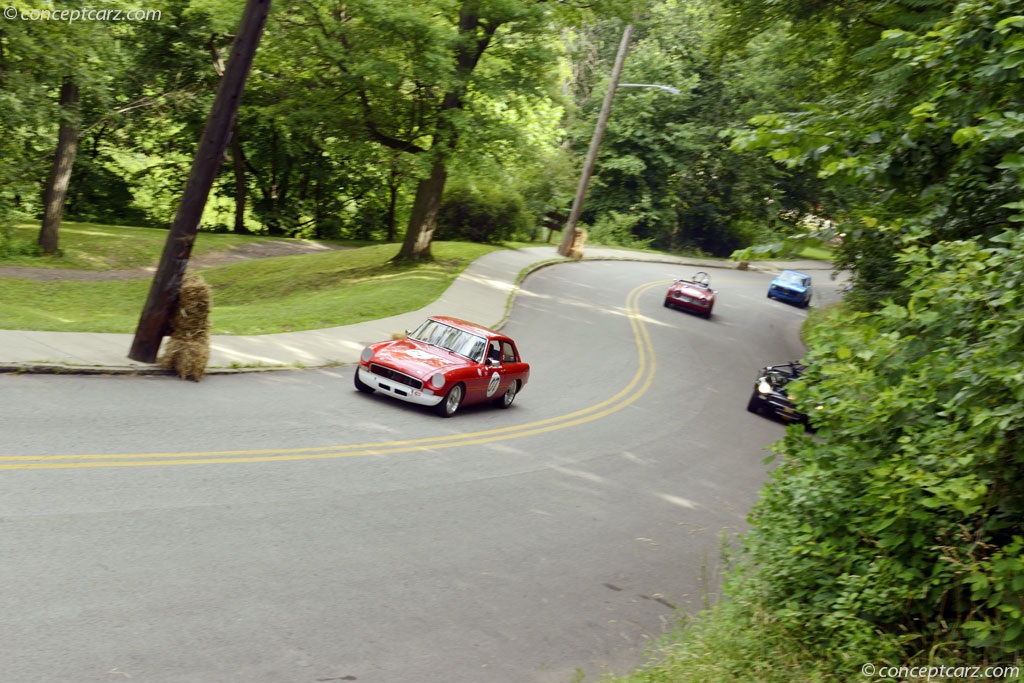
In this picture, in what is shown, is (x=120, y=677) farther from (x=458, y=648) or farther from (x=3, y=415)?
(x=3, y=415)

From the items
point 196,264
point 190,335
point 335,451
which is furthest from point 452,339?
point 196,264

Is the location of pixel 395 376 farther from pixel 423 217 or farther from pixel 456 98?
pixel 423 217

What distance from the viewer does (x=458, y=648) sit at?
25.2ft

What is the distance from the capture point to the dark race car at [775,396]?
21.3 meters

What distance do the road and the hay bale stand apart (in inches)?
15.3

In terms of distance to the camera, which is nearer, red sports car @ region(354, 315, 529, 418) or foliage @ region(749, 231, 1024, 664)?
foliage @ region(749, 231, 1024, 664)

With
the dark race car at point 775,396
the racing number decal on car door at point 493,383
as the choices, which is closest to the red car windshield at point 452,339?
the racing number decal on car door at point 493,383

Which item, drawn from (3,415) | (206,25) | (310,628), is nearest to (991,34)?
(310,628)

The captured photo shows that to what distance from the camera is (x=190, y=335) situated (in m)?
14.5

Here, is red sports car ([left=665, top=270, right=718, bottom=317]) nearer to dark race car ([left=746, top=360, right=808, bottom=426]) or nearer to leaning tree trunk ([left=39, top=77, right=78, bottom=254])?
dark race car ([left=746, top=360, right=808, bottom=426])

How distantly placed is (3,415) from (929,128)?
10.6m

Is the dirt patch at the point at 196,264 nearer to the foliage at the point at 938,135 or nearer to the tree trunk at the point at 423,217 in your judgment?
the tree trunk at the point at 423,217

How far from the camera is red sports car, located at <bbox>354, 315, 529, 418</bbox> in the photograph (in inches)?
585

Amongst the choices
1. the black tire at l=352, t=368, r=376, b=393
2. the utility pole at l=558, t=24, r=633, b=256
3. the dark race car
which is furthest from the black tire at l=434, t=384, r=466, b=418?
the utility pole at l=558, t=24, r=633, b=256
